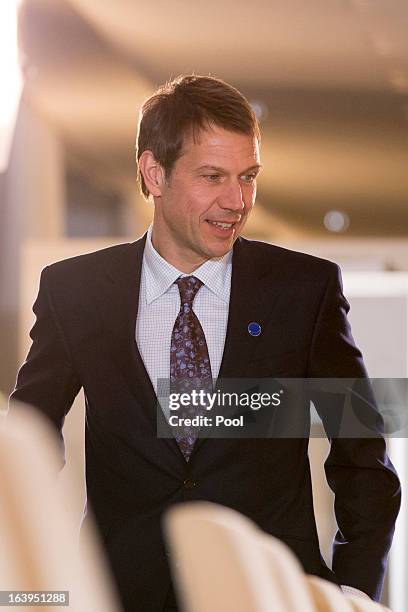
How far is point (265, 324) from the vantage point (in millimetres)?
1432

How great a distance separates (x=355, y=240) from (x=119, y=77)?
1.90ft

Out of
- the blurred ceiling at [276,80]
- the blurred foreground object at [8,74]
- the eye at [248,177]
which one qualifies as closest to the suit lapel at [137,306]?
the eye at [248,177]

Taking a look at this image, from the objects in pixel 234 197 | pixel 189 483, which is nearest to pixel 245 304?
pixel 234 197

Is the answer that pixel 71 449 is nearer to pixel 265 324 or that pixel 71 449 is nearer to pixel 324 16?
pixel 265 324

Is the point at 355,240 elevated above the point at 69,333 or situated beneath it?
elevated above

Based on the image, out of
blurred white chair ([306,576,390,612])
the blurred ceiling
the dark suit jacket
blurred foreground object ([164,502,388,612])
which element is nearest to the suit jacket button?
the dark suit jacket

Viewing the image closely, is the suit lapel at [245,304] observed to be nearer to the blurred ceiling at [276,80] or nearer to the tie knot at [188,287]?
the tie knot at [188,287]

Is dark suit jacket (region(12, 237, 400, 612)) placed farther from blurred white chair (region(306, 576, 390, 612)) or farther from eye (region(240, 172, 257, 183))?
blurred white chair (region(306, 576, 390, 612))

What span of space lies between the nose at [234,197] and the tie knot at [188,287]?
131 millimetres

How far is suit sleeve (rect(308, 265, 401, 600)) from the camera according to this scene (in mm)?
1350

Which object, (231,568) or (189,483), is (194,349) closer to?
(189,483)

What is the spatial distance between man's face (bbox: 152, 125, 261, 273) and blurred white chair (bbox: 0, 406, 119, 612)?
100 cm

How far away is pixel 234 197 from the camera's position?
4.55 feet

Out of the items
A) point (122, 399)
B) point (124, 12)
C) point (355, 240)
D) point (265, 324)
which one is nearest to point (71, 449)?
point (122, 399)
